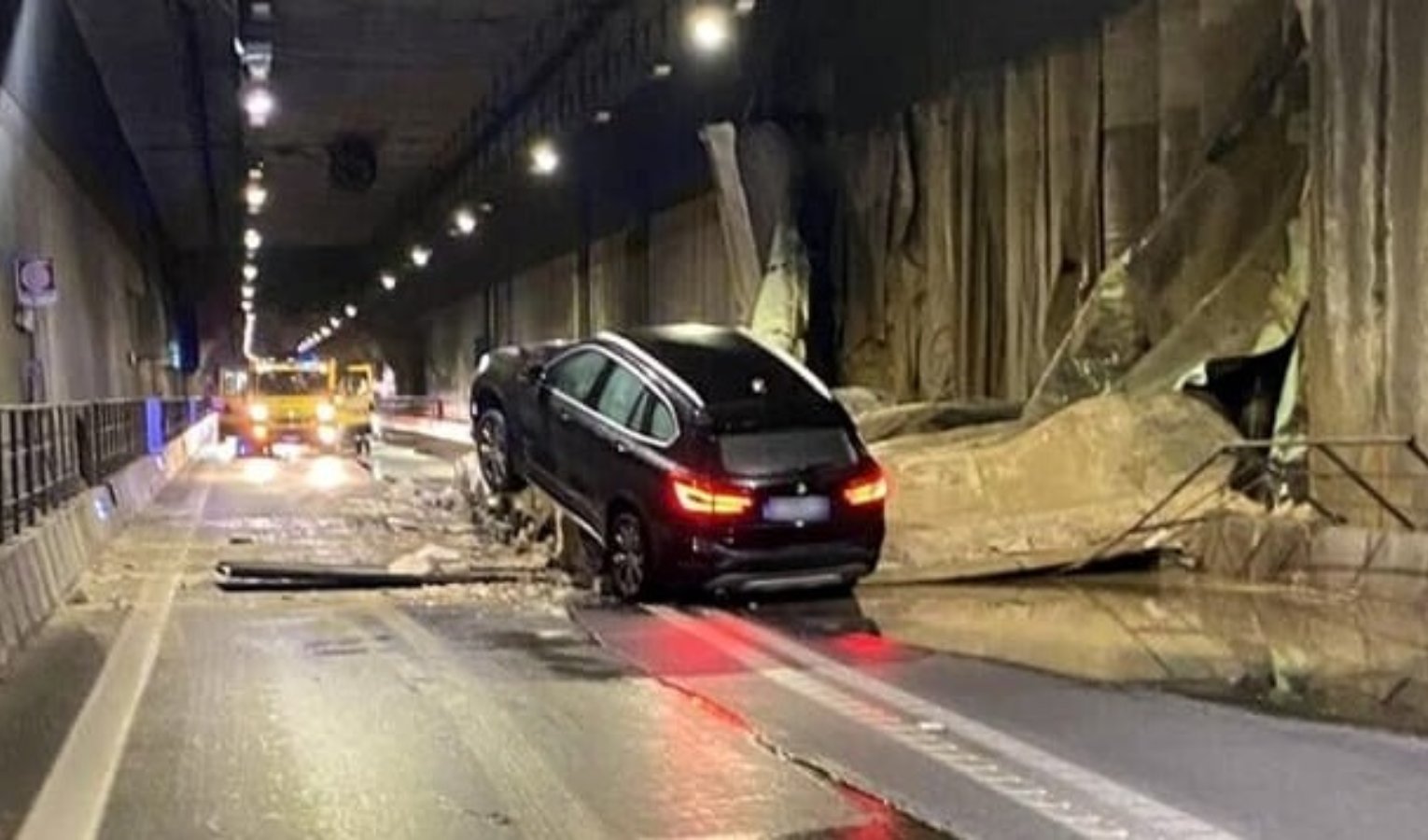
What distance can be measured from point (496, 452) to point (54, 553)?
4.59 meters

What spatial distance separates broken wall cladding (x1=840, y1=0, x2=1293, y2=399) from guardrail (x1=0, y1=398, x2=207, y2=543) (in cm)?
998

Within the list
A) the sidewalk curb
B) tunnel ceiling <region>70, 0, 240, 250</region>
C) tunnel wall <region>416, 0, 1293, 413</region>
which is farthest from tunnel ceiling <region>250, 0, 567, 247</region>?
the sidewalk curb

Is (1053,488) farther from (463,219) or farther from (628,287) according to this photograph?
(463,219)

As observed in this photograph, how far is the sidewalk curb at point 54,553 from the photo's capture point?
12.4 m

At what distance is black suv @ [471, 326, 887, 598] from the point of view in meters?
14.4

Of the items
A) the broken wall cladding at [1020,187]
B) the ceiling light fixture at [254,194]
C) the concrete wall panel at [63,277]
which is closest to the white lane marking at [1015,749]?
the broken wall cladding at [1020,187]

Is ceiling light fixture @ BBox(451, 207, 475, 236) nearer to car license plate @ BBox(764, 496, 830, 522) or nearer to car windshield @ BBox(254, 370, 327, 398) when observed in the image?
car windshield @ BBox(254, 370, 327, 398)

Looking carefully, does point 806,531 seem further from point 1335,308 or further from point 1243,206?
point 1243,206

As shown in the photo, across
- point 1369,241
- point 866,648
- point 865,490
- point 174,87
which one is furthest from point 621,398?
point 174,87

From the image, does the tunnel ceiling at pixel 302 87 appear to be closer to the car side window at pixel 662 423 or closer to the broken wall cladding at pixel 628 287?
the broken wall cladding at pixel 628 287

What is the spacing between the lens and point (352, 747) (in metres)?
8.95

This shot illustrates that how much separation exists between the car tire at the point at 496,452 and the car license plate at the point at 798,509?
4131 millimetres

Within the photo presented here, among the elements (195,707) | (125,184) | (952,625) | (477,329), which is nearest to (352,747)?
(195,707)

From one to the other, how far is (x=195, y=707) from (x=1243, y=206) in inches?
436
